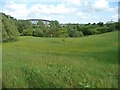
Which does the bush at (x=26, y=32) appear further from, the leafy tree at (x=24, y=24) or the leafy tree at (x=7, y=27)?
the leafy tree at (x=7, y=27)

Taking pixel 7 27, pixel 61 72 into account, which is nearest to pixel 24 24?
pixel 7 27

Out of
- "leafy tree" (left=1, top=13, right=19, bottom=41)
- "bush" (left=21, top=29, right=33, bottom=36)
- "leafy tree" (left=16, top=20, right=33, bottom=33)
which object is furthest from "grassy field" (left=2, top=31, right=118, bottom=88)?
"bush" (left=21, top=29, right=33, bottom=36)

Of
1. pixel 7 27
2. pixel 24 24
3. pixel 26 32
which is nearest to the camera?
pixel 24 24

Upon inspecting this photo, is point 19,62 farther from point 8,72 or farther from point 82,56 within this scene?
point 82,56

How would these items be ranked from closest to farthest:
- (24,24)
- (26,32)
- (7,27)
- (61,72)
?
1. (61,72)
2. (24,24)
3. (7,27)
4. (26,32)

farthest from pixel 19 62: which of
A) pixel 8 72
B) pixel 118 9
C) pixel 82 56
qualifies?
pixel 118 9

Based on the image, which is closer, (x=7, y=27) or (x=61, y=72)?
(x=61, y=72)

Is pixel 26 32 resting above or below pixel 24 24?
below

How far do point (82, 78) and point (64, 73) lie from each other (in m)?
0.33

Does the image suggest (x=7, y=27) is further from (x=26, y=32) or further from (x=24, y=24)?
(x=26, y=32)

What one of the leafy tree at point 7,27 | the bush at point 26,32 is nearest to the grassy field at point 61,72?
the leafy tree at point 7,27

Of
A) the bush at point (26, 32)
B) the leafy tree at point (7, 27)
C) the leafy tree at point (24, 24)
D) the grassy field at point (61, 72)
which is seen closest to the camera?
the grassy field at point (61, 72)

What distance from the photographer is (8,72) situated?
4.32 metres

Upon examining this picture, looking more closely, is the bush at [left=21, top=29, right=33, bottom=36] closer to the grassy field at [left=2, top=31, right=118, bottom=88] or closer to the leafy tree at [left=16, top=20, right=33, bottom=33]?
the leafy tree at [left=16, top=20, right=33, bottom=33]
